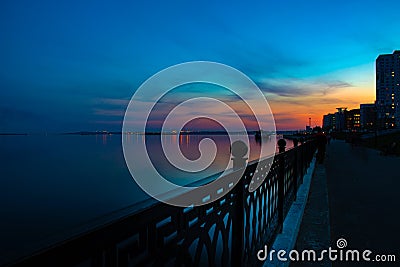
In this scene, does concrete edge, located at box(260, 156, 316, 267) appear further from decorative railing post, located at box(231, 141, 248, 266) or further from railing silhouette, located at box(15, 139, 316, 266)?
decorative railing post, located at box(231, 141, 248, 266)

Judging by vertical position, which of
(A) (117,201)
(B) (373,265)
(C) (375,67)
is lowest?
(A) (117,201)

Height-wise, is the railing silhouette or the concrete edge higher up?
the railing silhouette

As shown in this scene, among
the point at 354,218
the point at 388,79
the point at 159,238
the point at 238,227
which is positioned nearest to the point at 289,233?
the point at 354,218

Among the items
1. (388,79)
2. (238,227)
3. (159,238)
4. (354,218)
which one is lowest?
(354,218)

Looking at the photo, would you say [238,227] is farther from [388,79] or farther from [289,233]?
[388,79]

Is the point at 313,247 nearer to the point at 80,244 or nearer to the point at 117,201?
the point at 80,244

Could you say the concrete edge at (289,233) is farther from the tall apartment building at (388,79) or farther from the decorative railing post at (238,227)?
the tall apartment building at (388,79)

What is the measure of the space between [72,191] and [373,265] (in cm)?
2374

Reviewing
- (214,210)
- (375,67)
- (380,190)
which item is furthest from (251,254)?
(375,67)

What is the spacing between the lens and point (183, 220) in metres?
A: 1.51

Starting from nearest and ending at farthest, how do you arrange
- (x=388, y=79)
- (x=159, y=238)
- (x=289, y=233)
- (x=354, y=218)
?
(x=159, y=238) < (x=289, y=233) < (x=354, y=218) < (x=388, y=79)

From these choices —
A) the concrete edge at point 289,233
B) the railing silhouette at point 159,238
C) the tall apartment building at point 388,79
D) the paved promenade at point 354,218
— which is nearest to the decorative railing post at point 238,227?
the railing silhouette at point 159,238

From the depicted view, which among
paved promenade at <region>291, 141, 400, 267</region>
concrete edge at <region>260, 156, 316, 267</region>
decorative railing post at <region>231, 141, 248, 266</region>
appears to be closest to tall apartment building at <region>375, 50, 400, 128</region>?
paved promenade at <region>291, 141, 400, 267</region>

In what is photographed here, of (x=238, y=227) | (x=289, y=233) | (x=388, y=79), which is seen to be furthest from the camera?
(x=388, y=79)
